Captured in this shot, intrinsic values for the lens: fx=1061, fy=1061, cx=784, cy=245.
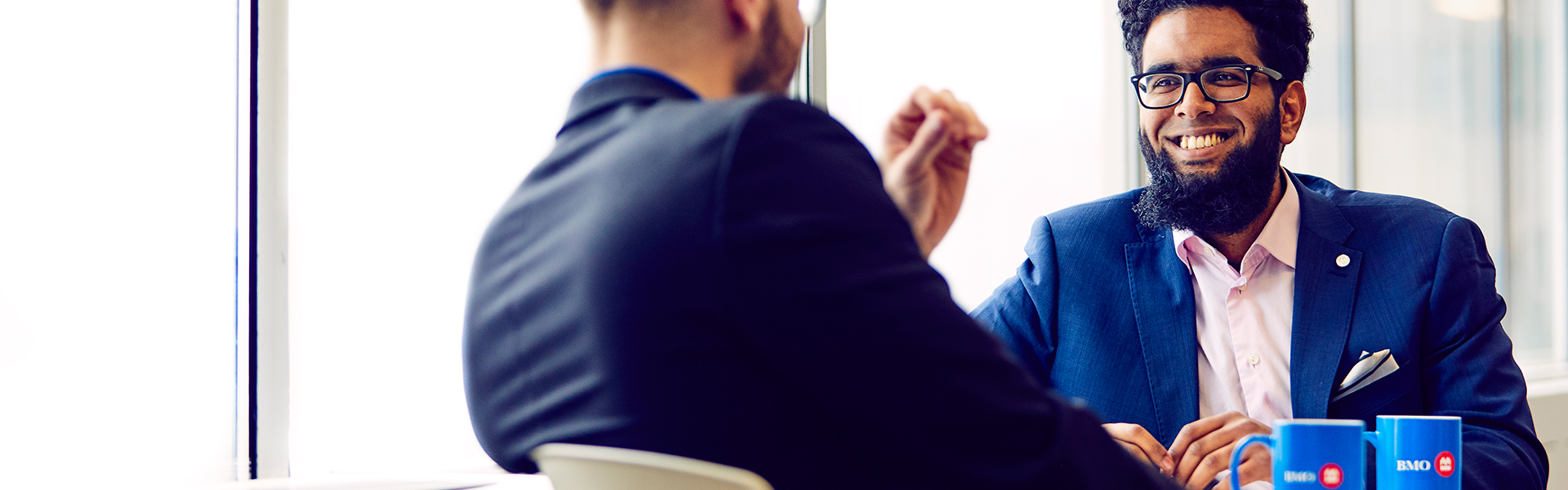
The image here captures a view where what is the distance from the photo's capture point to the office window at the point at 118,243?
1680mm

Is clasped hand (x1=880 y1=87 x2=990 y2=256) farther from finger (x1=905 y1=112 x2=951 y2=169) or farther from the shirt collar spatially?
the shirt collar

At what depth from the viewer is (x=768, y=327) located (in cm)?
67

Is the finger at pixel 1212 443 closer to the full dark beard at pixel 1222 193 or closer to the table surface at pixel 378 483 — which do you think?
the full dark beard at pixel 1222 193

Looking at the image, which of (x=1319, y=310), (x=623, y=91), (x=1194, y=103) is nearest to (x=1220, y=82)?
(x=1194, y=103)

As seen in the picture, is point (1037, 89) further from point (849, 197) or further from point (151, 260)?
point (849, 197)

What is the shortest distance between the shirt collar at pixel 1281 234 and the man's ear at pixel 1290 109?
0.15 m

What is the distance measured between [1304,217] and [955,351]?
141 centimetres

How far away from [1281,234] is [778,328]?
1483 mm

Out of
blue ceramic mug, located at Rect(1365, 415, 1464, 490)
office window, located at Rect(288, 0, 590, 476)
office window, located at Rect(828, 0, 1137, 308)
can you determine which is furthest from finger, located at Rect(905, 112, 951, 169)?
office window, located at Rect(828, 0, 1137, 308)

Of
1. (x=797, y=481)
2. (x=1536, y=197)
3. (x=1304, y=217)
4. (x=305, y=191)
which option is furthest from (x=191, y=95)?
(x=1536, y=197)

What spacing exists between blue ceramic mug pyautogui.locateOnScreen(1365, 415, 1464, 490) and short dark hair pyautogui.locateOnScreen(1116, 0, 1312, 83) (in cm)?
91

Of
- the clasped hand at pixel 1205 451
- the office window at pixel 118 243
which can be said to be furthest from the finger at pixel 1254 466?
the office window at pixel 118 243

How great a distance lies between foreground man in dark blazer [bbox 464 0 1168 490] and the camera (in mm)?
663

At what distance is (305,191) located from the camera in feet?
6.51
